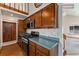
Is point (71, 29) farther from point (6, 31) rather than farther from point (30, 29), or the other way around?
point (6, 31)

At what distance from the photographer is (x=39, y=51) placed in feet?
4.81

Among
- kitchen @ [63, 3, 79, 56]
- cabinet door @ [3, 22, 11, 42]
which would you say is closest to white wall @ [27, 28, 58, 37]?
kitchen @ [63, 3, 79, 56]

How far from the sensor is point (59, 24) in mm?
1470

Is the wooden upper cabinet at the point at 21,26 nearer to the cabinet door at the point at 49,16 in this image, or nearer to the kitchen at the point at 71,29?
the cabinet door at the point at 49,16

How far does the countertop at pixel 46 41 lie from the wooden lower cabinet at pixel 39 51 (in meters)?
0.03

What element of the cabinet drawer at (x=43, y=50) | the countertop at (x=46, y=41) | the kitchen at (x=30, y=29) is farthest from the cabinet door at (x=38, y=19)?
the cabinet drawer at (x=43, y=50)

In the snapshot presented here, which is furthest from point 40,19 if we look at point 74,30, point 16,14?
point 74,30

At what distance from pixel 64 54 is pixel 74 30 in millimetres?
311

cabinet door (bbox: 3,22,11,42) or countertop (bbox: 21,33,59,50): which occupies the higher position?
cabinet door (bbox: 3,22,11,42)

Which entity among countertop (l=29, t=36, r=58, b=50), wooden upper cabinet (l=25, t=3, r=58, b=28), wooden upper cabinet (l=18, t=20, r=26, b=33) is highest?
wooden upper cabinet (l=25, t=3, r=58, b=28)

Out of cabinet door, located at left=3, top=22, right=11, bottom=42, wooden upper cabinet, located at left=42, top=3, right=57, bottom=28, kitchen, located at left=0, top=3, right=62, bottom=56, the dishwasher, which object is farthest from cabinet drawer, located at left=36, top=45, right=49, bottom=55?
cabinet door, located at left=3, top=22, right=11, bottom=42

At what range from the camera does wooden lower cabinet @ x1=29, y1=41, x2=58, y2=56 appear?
1.44 m

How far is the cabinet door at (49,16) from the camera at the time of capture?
147 centimetres

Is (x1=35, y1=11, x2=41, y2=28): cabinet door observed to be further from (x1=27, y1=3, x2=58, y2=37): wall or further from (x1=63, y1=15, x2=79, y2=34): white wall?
(x1=63, y1=15, x2=79, y2=34): white wall
